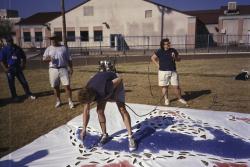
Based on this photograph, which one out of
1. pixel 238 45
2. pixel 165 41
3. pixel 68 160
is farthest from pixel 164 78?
pixel 238 45

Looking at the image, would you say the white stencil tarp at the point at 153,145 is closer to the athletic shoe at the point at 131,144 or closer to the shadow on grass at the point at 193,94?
the athletic shoe at the point at 131,144

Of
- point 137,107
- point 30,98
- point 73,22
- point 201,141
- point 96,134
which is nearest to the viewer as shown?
point 201,141

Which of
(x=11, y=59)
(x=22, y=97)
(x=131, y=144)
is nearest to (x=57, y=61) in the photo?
(x=11, y=59)

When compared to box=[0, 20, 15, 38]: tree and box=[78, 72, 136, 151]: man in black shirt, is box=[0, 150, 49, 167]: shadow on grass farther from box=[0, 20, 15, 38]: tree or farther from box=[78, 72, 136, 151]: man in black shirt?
box=[0, 20, 15, 38]: tree

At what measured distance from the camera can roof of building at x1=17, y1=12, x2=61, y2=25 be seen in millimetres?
41916

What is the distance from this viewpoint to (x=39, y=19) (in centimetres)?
4356

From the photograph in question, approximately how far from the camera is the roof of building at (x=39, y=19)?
41.9m

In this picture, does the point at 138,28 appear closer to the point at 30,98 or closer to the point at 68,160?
the point at 30,98

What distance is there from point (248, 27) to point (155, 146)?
39459 millimetres

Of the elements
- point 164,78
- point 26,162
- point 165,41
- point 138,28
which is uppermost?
point 138,28

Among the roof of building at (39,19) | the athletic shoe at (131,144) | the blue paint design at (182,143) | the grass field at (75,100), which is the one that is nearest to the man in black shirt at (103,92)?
the athletic shoe at (131,144)

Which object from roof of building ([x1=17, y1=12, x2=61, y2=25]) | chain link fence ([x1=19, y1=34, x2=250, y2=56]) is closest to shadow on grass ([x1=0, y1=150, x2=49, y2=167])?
chain link fence ([x1=19, y1=34, x2=250, y2=56])

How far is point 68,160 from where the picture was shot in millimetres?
4699

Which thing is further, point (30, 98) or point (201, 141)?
point (30, 98)
